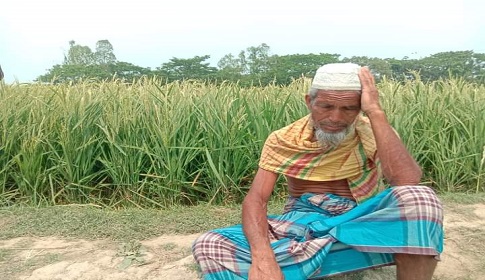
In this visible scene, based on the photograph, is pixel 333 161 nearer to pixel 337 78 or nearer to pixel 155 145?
pixel 337 78

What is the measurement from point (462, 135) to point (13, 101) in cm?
356

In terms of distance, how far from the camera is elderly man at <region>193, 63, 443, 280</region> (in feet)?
5.66

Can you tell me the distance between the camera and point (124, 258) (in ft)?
8.07

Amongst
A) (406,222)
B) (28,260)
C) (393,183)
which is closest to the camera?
(406,222)

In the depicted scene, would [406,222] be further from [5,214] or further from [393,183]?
[5,214]

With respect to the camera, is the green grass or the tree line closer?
the green grass

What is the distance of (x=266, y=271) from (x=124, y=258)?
2.97ft

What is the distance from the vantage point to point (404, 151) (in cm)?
190

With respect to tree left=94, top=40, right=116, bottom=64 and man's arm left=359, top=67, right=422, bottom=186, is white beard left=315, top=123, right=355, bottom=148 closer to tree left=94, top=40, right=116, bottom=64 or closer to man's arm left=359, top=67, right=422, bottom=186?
man's arm left=359, top=67, right=422, bottom=186

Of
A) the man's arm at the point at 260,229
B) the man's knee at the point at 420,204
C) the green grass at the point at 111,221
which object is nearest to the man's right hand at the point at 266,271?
the man's arm at the point at 260,229

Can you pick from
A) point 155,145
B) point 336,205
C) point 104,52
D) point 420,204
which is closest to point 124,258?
point 336,205

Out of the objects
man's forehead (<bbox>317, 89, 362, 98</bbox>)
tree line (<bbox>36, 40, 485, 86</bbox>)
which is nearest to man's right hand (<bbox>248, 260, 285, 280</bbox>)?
man's forehead (<bbox>317, 89, 362, 98</bbox>)

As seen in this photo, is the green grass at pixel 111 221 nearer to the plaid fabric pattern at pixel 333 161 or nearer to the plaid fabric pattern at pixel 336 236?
the plaid fabric pattern at pixel 336 236

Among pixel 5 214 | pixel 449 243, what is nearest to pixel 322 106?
pixel 449 243
